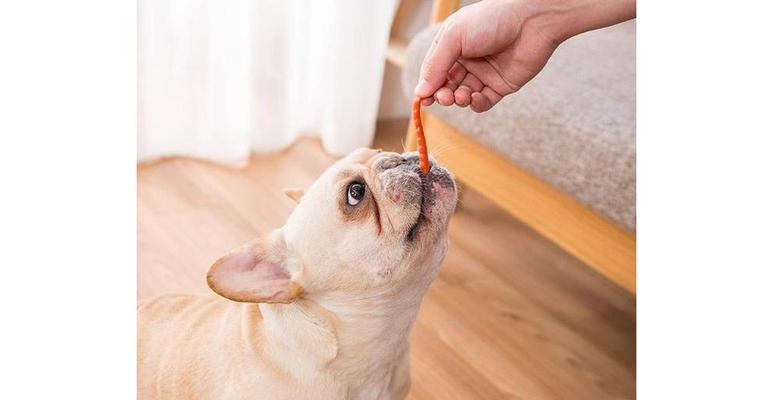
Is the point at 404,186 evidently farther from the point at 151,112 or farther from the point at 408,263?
the point at 151,112

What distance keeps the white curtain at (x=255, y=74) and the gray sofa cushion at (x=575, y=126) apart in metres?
0.40

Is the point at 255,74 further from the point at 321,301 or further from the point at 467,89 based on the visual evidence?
the point at 321,301

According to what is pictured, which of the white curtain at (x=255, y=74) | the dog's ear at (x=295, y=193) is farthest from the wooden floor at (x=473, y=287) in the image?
the dog's ear at (x=295, y=193)

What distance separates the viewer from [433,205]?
79cm

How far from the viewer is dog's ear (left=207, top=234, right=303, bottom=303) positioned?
28.3 inches

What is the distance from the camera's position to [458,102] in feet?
3.00

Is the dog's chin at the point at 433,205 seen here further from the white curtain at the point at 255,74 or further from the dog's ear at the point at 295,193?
the white curtain at the point at 255,74

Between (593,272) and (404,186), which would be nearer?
(404,186)

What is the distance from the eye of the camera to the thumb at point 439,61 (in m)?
0.88

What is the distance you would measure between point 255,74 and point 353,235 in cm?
140

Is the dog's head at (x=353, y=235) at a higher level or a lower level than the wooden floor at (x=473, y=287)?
higher
